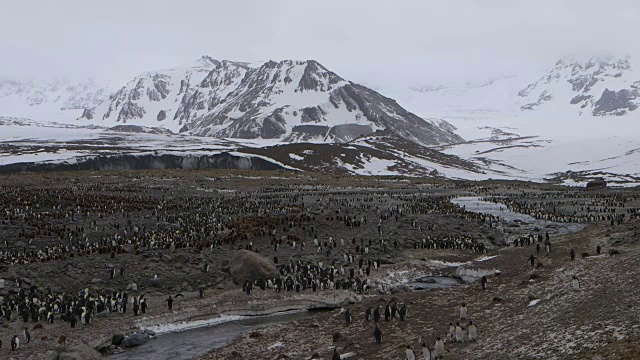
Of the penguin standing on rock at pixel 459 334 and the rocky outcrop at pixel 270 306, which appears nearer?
the penguin standing on rock at pixel 459 334

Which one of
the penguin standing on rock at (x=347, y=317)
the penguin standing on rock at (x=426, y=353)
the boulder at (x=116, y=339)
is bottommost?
the boulder at (x=116, y=339)

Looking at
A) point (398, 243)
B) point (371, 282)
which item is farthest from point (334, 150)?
point (371, 282)

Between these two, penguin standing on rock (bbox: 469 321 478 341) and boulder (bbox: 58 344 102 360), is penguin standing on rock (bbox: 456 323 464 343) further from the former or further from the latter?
boulder (bbox: 58 344 102 360)

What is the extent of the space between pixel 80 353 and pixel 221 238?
18297 mm

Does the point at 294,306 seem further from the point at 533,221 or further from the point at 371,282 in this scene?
the point at 533,221

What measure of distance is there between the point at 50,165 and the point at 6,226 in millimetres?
71090

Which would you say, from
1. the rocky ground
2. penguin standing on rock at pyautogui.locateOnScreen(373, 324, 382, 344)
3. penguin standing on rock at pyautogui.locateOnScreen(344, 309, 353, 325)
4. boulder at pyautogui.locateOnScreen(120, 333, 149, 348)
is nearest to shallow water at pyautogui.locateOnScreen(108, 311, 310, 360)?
boulder at pyautogui.locateOnScreen(120, 333, 149, 348)

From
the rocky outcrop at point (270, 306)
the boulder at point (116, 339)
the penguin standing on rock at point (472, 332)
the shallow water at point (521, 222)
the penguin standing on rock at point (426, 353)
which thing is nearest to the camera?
the penguin standing on rock at point (426, 353)

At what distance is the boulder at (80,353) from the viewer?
1931 centimetres

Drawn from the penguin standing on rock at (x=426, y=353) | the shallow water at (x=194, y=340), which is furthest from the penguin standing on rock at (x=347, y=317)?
the penguin standing on rock at (x=426, y=353)

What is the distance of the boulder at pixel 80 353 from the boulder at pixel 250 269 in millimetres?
10811

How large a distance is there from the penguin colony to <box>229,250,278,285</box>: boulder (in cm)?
60

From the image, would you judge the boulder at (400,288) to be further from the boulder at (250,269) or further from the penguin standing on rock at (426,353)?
the penguin standing on rock at (426,353)

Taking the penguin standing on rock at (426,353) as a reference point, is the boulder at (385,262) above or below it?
below
